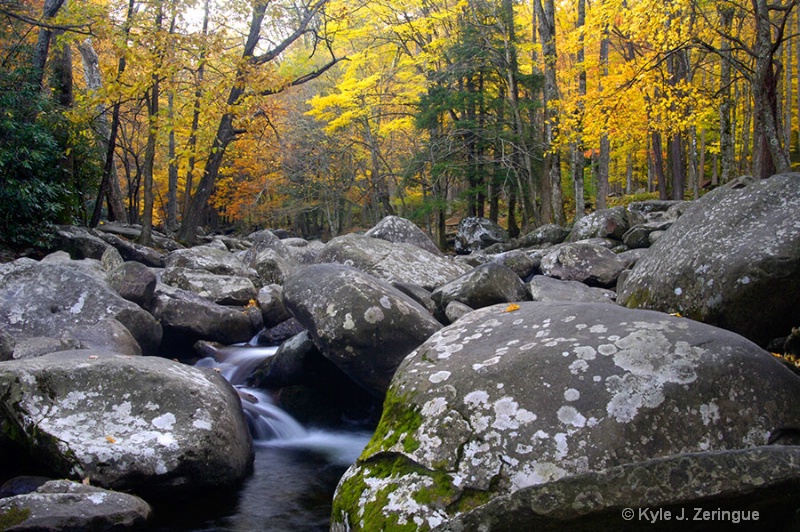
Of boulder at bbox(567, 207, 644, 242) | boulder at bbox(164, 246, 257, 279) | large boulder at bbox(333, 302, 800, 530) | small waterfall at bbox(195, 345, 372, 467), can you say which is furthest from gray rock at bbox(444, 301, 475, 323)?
boulder at bbox(567, 207, 644, 242)

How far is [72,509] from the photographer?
3.80 m

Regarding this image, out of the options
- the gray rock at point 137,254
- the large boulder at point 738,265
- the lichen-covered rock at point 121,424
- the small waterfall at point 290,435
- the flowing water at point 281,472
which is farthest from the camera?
the gray rock at point 137,254

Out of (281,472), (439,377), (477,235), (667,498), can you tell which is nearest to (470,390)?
(439,377)

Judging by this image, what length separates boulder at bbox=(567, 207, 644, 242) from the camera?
15461 millimetres

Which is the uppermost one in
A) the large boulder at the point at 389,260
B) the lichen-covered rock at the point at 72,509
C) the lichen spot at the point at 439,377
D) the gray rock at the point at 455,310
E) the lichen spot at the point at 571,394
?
the large boulder at the point at 389,260

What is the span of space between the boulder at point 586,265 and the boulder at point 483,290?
83.8 inches

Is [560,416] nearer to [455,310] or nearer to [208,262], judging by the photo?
[455,310]

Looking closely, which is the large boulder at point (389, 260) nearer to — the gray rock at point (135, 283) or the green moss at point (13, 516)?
the gray rock at point (135, 283)

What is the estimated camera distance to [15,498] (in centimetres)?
375

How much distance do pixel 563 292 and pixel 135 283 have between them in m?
6.17

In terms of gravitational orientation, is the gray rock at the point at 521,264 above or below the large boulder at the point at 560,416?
above

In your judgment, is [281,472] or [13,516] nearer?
[13,516]

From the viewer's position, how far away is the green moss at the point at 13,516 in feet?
11.6

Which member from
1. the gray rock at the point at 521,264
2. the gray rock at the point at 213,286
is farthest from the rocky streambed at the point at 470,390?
the gray rock at the point at 521,264
